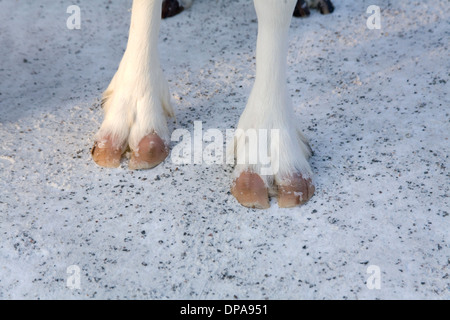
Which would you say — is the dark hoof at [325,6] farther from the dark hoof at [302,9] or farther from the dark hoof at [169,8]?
the dark hoof at [169,8]

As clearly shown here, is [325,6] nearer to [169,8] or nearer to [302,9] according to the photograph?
[302,9]

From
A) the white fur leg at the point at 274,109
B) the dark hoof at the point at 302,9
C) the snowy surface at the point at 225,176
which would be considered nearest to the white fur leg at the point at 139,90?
the snowy surface at the point at 225,176

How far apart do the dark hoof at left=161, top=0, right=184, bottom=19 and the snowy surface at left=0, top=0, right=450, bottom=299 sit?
0.25 ft

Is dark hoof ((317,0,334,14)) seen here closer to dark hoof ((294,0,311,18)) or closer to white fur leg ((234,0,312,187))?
dark hoof ((294,0,311,18))

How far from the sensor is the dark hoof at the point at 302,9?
3678 mm

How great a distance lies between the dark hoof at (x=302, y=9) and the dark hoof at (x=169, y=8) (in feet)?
2.07

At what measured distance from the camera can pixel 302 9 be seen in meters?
3.69

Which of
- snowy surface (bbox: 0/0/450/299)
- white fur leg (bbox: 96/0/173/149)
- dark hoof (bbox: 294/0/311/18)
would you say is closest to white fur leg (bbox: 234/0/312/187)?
snowy surface (bbox: 0/0/450/299)

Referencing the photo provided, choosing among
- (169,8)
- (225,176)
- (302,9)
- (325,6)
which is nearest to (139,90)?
(225,176)

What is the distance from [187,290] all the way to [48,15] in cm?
220

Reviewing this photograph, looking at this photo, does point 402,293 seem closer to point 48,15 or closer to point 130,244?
point 130,244

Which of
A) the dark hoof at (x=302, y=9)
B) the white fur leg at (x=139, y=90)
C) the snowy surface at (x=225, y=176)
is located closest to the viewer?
the snowy surface at (x=225, y=176)

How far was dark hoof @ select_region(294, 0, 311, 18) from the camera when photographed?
368 cm

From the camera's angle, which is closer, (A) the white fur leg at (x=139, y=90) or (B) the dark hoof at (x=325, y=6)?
A: (A) the white fur leg at (x=139, y=90)
